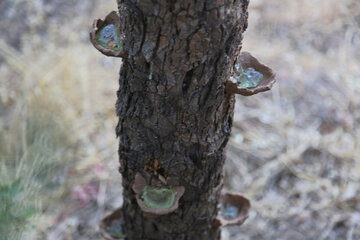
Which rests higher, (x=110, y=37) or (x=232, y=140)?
(x=110, y=37)

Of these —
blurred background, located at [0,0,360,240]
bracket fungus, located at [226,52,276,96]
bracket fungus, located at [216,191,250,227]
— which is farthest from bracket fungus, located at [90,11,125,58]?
blurred background, located at [0,0,360,240]

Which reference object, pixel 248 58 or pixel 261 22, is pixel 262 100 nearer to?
pixel 261 22

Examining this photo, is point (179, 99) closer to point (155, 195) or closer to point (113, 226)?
point (155, 195)

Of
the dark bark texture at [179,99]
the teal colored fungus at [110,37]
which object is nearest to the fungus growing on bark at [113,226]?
the dark bark texture at [179,99]

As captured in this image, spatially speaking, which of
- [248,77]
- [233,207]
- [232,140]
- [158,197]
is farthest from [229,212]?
[232,140]

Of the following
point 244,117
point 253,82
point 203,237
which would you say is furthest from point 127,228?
point 244,117

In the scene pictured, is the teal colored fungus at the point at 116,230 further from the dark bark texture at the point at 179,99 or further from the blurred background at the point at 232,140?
the blurred background at the point at 232,140
